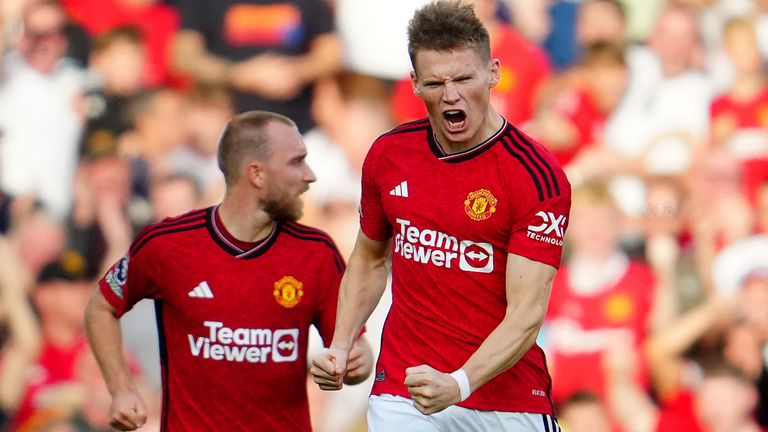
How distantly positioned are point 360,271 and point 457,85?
939mm

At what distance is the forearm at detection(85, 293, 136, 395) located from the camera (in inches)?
214

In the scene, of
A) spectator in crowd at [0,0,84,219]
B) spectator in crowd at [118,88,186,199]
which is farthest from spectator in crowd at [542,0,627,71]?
spectator in crowd at [0,0,84,219]

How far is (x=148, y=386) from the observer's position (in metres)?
8.35

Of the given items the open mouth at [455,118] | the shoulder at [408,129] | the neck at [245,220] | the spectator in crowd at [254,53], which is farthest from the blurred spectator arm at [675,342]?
the open mouth at [455,118]

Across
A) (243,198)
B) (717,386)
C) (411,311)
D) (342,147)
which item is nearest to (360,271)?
(411,311)

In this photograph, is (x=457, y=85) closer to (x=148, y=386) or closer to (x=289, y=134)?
(x=289, y=134)

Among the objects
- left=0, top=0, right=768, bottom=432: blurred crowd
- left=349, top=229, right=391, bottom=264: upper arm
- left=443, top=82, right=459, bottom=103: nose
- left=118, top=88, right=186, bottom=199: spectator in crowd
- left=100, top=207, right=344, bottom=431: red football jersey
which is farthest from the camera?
left=118, top=88, right=186, bottom=199: spectator in crowd

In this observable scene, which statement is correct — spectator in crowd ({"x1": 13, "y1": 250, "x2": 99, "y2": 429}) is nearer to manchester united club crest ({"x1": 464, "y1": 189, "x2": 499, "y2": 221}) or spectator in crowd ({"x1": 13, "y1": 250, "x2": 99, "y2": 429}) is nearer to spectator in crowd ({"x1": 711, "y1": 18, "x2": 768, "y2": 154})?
spectator in crowd ({"x1": 711, "y1": 18, "x2": 768, "y2": 154})

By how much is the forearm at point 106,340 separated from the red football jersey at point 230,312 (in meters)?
0.06

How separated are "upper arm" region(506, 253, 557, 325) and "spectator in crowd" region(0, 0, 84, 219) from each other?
497 centimetres

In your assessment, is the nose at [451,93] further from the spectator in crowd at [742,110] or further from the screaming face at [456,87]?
the spectator in crowd at [742,110]

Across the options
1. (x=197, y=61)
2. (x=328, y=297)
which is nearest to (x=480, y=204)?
(x=328, y=297)

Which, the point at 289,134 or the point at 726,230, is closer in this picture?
the point at 289,134

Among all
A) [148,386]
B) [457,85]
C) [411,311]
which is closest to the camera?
[457,85]
